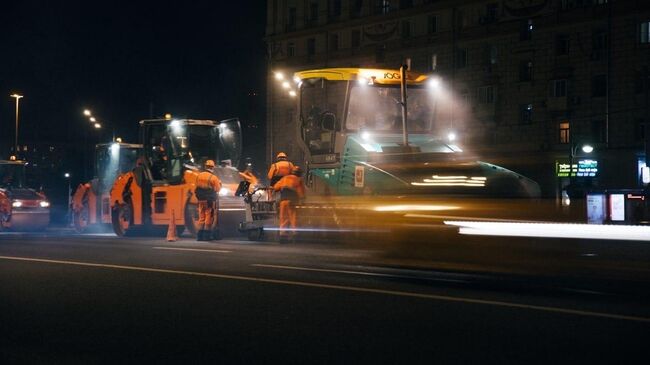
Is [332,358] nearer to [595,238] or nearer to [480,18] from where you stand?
[595,238]

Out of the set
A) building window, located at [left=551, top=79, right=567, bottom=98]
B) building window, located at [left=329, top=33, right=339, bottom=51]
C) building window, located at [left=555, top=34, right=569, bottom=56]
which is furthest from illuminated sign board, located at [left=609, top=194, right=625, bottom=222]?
building window, located at [left=329, top=33, right=339, bottom=51]

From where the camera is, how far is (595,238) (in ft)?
34.8

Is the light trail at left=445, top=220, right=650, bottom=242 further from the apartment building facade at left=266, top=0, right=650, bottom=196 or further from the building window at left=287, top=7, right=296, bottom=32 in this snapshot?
the building window at left=287, top=7, right=296, bottom=32

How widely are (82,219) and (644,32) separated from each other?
35565mm

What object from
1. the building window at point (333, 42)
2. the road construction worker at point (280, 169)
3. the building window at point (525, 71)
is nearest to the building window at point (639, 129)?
the building window at point (525, 71)

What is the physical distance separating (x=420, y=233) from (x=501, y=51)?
48109 mm

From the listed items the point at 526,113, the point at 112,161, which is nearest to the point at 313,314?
the point at 112,161

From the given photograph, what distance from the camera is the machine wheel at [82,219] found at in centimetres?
3036

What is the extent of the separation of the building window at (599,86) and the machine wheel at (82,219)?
35101 mm

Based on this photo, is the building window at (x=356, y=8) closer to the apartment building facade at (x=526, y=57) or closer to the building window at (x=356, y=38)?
the apartment building facade at (x=526, y=57)

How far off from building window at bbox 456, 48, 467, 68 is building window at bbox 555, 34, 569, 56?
687 centimetres

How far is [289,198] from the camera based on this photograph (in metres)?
19.0

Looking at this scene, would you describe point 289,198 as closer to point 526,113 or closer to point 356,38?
point 526,113

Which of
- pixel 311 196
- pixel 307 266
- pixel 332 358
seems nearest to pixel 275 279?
pixel 307 266
